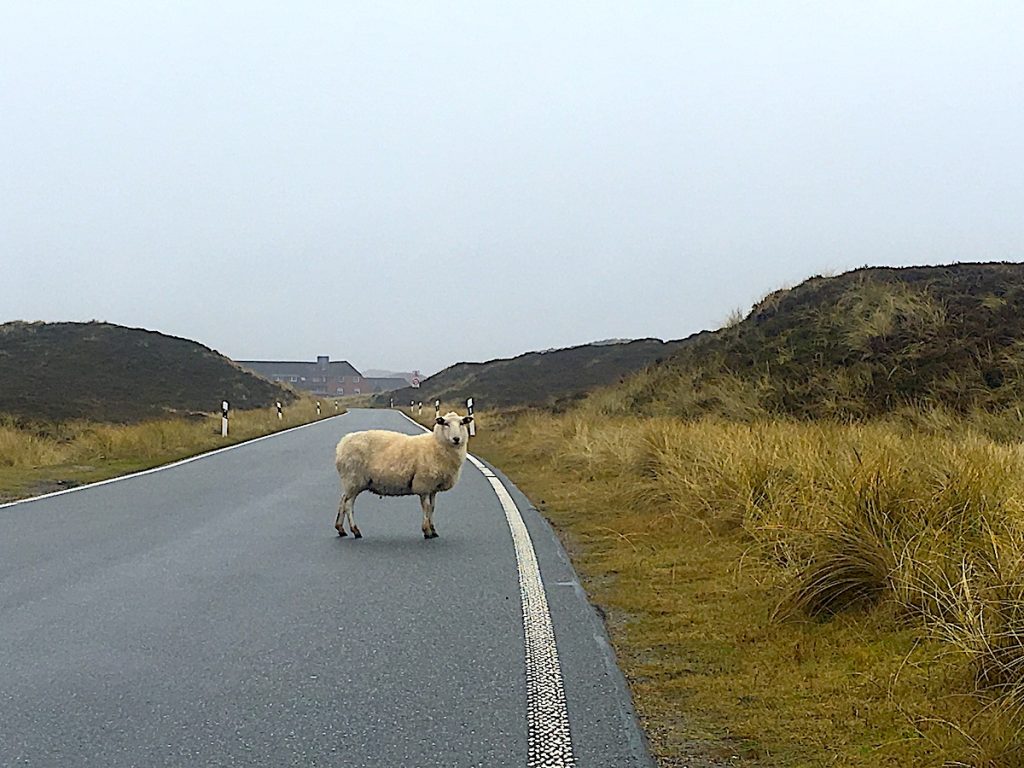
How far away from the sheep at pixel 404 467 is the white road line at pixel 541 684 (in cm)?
188

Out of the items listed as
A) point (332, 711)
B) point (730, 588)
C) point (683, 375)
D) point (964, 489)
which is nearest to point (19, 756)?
point (332, 711)

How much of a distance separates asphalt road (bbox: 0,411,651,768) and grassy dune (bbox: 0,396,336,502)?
6.39m

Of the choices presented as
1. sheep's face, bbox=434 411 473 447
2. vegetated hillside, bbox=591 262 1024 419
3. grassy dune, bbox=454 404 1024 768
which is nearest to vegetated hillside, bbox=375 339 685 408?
vegetated hillside, bbox=591 262 1024 419

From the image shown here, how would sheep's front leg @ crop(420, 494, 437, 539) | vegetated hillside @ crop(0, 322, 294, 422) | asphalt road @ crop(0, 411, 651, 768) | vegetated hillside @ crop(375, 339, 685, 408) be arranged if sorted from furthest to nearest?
vegetated hillside @ crop(375, 339, 685, 408) < vegetated hillside @ crop(0, 322, 294, 422) < sheep's front leg @ crop(420, 494, 437, 539) < asphalt road @ crop(0, 411, 651, 768)

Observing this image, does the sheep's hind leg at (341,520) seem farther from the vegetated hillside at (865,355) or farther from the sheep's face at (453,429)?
the vegetated hillside at (865,355)

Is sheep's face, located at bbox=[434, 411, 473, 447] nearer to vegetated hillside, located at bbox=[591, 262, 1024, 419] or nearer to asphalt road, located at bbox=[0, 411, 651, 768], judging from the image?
asphalt road, located at bbox=[0, 411, 651, 768]

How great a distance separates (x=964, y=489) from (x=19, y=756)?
21.2 ft

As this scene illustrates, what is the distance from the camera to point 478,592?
25.7 feet

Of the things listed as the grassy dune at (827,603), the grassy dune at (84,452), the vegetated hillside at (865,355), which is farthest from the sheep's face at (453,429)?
the vegetated hillside at (865,355)

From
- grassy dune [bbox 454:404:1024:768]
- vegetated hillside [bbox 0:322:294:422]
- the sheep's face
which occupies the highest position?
vegetated hillside [bbox 0:322:294:422]

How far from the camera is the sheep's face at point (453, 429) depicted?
1098 centimetres

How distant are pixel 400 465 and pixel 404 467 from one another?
5 centimetres

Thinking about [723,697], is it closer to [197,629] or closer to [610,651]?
[610,651]

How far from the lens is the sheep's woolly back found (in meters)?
10.9
